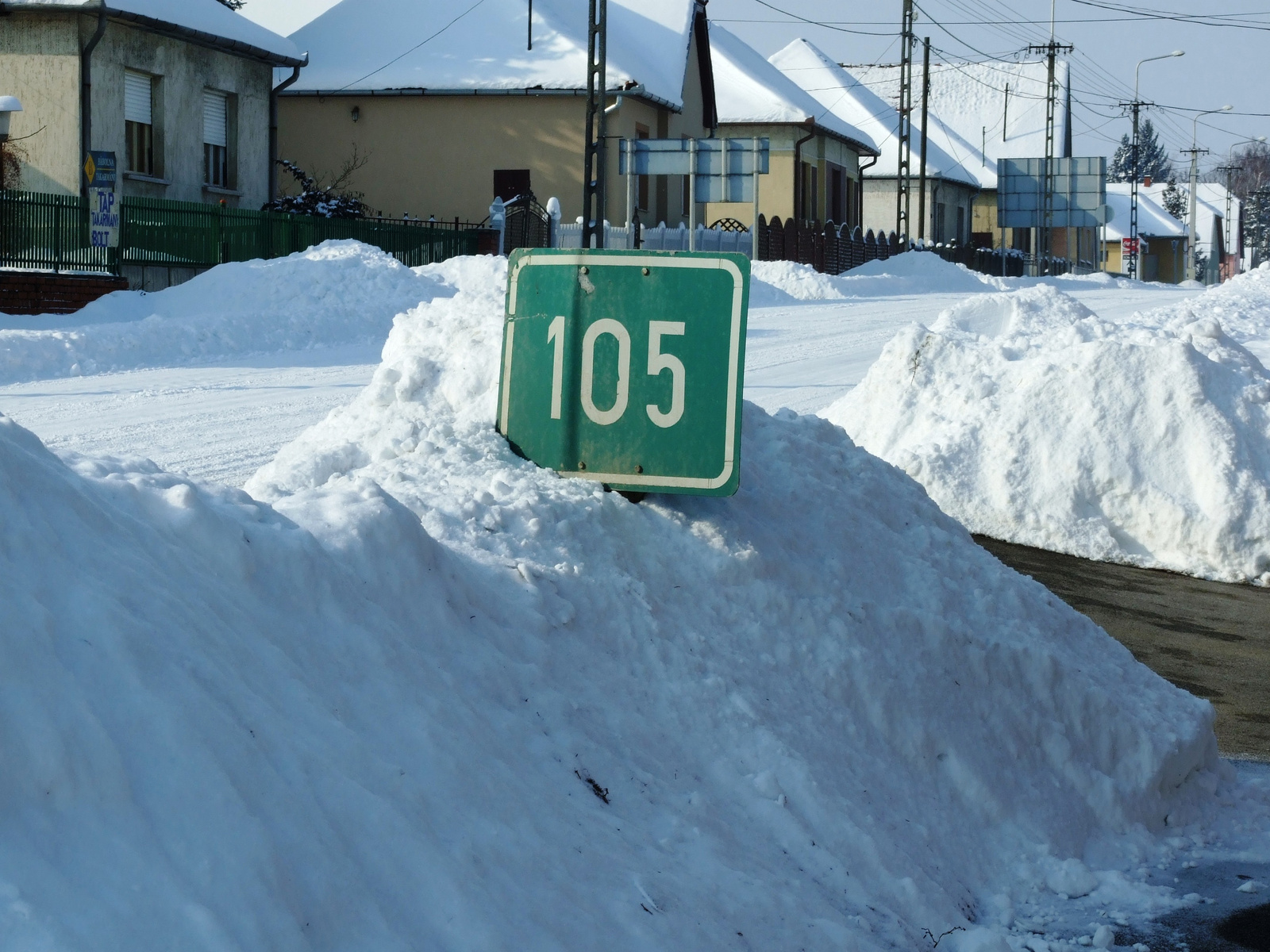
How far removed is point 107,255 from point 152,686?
18.8m

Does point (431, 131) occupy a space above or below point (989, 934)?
above

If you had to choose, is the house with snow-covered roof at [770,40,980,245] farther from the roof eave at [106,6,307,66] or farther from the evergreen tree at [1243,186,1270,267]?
the evergreen tree at [1243,186,1270,267]

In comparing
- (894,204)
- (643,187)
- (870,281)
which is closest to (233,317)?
(870,281)

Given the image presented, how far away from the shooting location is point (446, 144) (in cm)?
3356

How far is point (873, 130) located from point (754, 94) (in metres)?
16.6

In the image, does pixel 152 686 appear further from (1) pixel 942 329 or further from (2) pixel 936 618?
(1) pixel 942 329

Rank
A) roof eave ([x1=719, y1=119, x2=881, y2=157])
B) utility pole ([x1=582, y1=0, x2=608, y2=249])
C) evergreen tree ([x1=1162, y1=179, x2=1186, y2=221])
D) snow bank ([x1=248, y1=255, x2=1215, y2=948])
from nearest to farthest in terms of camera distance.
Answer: snow bank ([x1=248, y1=255, x2=1215, y2=948])
utility pole ([x1=582, y1=0, x2=608, y2=249])
roof eave ([x1=719, y1=119, x2=881, y2=157])
evergreen tree ([x1=1162, y1=179, x2=1186, y2=221])

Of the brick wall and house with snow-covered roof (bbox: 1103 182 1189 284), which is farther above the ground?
house with snow-covered roof (bbox: 1103 182 1189 284)

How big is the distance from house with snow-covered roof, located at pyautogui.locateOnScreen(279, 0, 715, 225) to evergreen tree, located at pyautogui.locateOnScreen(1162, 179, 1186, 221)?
80.3 metres

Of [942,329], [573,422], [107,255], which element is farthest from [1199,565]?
[107,255]

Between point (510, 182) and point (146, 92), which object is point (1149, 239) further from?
point (146, 92)

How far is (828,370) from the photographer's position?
639 inches

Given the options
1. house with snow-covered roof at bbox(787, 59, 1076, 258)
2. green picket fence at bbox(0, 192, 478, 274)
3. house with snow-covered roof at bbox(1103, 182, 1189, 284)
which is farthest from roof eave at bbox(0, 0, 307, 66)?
house with snow-covered roof at bbox(1103, 182, 1189, 284)

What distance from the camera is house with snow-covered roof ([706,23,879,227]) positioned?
43969 mm
